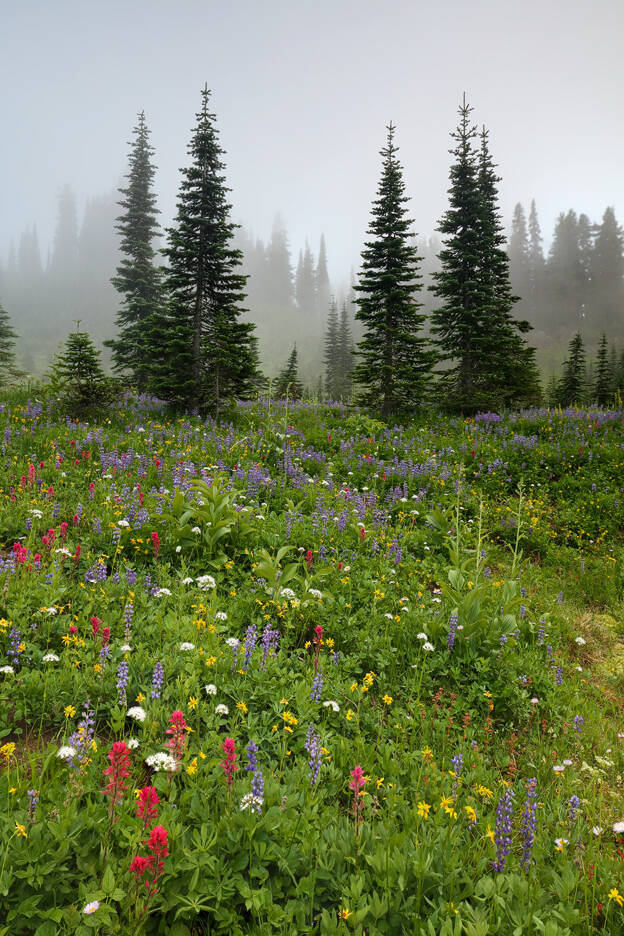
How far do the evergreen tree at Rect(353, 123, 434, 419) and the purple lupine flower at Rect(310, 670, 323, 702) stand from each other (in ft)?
45.7

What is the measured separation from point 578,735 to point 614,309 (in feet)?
362

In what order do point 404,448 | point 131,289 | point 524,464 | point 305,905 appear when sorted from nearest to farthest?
point 305,905, point 524,464, point 404,448, point 131,289

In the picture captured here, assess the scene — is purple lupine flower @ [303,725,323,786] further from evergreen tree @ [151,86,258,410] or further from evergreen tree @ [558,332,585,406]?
evergreen tree @ [558,332,585,406]

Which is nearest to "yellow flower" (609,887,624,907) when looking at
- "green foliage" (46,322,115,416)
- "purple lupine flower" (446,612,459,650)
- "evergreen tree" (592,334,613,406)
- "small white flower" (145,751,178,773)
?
"purple lupine flower" (446,612,459,650)

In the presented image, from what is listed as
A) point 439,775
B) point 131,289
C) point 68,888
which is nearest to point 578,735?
point 439,775

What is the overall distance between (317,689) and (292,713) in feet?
1.02

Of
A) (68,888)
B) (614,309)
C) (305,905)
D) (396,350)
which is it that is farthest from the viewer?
(614,309)

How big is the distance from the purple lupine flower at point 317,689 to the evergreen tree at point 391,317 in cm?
1393

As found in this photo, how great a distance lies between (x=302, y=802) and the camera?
2.54 metres

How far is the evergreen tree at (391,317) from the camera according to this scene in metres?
16.5

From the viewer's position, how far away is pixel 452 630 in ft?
14.4

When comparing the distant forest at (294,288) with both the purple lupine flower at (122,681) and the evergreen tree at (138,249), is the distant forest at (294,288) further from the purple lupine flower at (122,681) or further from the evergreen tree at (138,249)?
the purple lupine flower at (122,681)

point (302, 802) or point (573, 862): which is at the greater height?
point (302, 802)

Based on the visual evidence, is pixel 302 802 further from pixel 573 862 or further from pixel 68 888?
pixel 573 862
